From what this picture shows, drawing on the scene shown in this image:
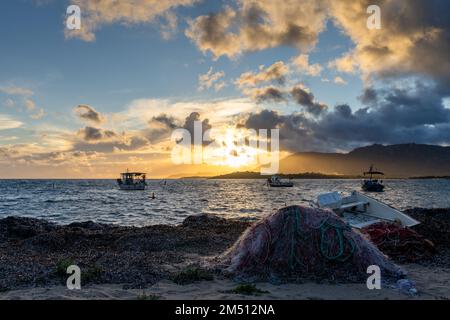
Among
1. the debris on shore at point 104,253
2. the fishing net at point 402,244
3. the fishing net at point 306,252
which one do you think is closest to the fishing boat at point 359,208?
the fishing net at point 402,244

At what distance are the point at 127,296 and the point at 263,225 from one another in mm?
4764

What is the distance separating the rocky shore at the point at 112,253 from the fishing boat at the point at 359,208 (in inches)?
79.2

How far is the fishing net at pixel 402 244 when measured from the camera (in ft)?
45.9

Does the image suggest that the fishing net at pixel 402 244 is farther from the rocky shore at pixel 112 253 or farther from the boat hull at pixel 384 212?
the boat hull at pixel 384 212

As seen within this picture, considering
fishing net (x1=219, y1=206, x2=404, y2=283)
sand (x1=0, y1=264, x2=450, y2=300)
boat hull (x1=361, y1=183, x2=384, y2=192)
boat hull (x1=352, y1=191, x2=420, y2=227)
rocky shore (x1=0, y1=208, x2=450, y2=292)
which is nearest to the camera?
sand (x1=0, y1=264, x2=450, y2=300)

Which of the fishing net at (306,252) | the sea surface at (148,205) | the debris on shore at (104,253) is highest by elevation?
the fishing net at (306,252)

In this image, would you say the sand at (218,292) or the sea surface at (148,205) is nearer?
the sand at (218,292)

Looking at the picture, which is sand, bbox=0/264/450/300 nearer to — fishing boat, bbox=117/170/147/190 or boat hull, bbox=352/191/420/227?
boat hull, bbox=352/191/420/227

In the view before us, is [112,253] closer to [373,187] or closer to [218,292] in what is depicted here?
[218,292]

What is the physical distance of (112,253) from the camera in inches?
572

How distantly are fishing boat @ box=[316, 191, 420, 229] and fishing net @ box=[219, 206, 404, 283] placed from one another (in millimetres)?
8936

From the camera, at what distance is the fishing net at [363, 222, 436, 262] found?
1400cm

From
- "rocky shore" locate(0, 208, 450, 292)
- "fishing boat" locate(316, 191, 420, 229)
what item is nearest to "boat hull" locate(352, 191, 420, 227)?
"fishing boat" locate(316, 191, 420, 229)
